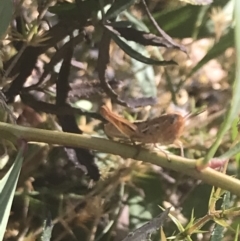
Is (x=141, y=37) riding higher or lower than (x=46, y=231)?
higher

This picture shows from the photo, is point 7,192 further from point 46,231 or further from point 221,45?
point 221,45

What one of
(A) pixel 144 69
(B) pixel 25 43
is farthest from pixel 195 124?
(B) pixel 25 43

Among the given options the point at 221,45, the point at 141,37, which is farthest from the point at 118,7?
the point at 221,45

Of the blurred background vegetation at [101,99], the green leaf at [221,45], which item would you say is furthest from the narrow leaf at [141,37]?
the green leaf at [221,45]

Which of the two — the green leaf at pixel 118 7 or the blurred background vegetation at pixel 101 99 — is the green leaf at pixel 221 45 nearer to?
the blurred background vegetation at pixel 101 99

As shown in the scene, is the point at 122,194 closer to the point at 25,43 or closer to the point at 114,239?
the point at 114,239
